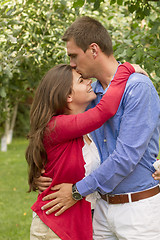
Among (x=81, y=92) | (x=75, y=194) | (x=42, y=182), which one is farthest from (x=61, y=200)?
(x=81, y=92)

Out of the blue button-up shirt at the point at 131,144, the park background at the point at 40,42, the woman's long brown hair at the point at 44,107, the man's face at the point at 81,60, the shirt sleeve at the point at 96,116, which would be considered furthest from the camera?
the park background at the point at 40,42

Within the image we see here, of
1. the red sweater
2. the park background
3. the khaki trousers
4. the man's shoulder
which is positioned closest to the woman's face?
the red sweater

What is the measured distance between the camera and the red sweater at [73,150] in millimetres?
2500

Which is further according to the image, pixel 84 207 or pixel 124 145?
pixel 84 207

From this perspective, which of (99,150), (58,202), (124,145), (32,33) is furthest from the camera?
(32,33)

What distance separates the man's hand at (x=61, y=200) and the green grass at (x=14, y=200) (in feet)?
11.4

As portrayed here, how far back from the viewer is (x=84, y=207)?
259 cm

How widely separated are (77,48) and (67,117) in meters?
0.56

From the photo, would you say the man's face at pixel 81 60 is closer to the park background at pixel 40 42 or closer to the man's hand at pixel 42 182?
the man's hand at pixel 42 182

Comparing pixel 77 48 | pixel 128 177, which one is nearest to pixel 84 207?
pixel 128 177

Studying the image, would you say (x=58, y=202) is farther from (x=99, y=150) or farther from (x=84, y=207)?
(x=99, y=150)

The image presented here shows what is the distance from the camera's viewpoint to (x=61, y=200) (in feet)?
8.30

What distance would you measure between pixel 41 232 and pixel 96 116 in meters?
0.85

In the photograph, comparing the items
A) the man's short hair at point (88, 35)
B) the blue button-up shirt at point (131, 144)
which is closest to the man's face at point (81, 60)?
the man's short hair at point (88, 35)
